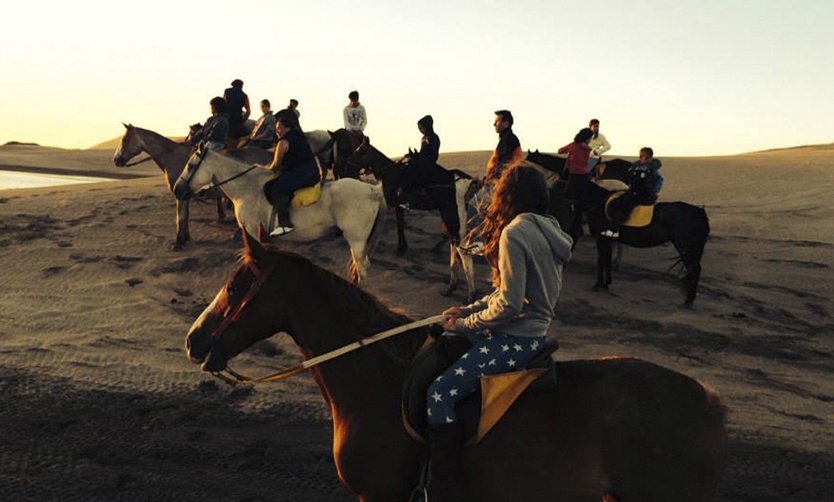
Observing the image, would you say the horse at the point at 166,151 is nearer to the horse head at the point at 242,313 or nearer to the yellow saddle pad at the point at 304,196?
the yellow saddle pad at the point at 304,196

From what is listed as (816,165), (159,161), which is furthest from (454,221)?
(816,165)

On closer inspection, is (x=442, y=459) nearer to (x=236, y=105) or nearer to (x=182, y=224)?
(x=182, y=224)

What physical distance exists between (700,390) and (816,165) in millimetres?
35619

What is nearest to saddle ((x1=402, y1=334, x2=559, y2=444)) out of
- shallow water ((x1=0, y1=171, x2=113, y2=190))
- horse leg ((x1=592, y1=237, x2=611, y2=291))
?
horse leg ((x1=592, y1=237, x2=611, y2=291))

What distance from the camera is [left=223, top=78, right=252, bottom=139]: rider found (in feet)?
60.3

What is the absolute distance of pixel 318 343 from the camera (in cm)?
459

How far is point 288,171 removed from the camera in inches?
511

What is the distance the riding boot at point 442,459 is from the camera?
4254 millimetres

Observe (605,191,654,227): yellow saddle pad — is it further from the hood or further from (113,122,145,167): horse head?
the hood

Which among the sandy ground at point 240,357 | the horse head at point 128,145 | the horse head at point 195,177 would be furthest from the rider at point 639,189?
the horse head at point 128,145

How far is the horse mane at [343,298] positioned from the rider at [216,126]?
42.4 ft

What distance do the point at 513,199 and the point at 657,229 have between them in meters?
11.8

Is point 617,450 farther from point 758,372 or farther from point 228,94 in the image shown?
point 228,94

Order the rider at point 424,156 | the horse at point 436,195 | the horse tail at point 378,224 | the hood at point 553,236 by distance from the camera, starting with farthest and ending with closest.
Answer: the rider at point 424,156 < the horse at point 436,195 < the horse tail at point 378,224 < the hood at point 553,236
